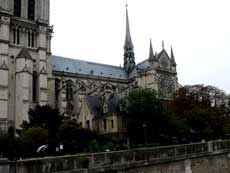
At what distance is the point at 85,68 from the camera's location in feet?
238

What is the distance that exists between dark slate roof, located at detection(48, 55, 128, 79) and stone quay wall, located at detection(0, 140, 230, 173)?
4702cm

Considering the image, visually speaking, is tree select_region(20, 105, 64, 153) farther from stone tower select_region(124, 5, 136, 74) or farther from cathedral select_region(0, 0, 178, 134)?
stone tower select_region(124, 5, 136, 74)

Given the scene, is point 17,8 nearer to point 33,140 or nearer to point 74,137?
point 33,140

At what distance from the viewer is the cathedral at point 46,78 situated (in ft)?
144

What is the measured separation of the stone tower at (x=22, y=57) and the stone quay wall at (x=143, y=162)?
3280 centimetres

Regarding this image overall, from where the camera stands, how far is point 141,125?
1444 inches

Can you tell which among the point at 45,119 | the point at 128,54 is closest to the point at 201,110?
the point at 45,119

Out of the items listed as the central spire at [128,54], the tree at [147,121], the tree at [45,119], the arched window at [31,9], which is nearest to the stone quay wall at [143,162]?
the tree at [147,121]

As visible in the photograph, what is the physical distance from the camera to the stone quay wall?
40.1 feet

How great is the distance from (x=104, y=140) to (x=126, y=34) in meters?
56.2

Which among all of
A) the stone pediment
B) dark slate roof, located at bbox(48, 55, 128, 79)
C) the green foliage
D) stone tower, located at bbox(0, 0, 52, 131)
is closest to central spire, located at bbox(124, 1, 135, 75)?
dark slate roof, located at bbox(48, 55, 128, 79)

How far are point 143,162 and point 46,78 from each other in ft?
130

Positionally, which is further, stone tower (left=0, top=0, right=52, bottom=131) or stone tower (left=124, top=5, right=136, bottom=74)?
stone tower (left=124, top=5, right=136, bottom=74)

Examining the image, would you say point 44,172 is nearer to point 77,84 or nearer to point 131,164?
point 131,164
